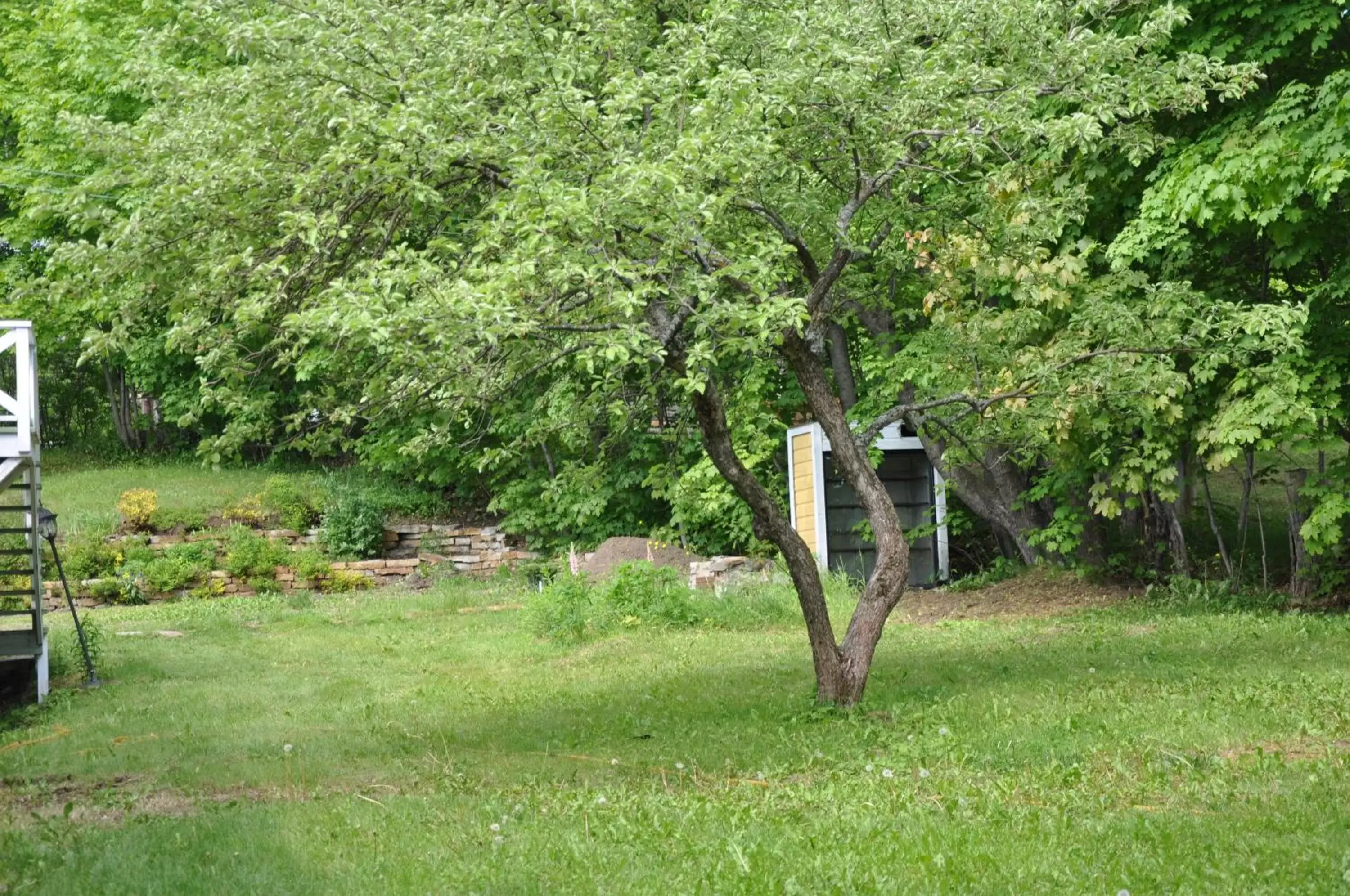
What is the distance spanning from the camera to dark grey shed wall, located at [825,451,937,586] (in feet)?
62.3

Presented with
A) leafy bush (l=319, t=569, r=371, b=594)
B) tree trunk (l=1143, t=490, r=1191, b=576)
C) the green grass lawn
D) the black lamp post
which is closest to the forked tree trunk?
the green grass lawn

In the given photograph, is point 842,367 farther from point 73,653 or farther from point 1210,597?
point 73,653

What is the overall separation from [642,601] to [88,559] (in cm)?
1010

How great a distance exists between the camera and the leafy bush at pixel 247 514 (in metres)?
23.0

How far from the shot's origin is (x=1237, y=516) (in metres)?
18.3

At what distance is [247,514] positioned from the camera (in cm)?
2306

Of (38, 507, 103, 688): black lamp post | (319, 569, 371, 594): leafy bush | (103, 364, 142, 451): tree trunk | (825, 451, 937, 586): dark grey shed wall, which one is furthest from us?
(103, 364, 142, 451): tree trunk

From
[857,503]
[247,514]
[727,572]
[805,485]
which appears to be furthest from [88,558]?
[857,503]

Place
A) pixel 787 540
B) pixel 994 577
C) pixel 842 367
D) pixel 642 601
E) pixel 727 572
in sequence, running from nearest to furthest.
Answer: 1. pixel 787 540
2. pixel 642 601
3. pixel 727 572
4. pixel 994 577
5. pixel 842 367

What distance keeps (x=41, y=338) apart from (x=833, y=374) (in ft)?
59.2

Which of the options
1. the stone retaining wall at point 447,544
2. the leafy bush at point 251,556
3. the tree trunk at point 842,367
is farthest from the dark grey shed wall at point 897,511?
the leafy bush at point 251,556

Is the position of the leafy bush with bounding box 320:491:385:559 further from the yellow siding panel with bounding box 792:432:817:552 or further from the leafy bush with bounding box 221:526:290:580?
the yellow siding panel with bounding box 792:432:817:552

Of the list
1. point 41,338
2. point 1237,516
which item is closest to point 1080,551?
point 1237,516

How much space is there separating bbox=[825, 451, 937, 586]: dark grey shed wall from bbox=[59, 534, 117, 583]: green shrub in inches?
416
